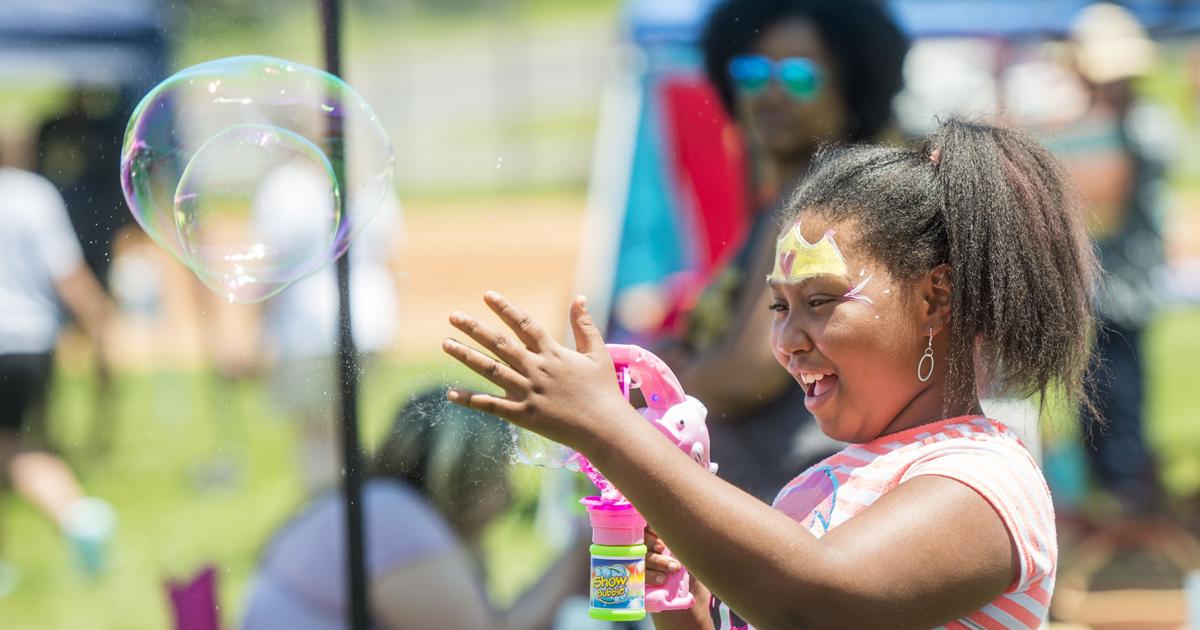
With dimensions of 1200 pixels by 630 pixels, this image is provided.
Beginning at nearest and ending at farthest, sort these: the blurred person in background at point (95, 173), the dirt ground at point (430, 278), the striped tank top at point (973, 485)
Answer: the striped tank top at point (973, 485) < the blurred person in background at point (95, 173) < the dirt ground at point (430, 278)

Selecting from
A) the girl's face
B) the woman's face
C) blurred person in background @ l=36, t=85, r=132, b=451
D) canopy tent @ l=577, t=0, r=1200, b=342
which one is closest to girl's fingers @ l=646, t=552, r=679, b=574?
the girl's face


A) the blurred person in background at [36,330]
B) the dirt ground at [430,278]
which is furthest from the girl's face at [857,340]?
the blurred person in background at [36,330]

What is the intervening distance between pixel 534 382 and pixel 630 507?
235mm

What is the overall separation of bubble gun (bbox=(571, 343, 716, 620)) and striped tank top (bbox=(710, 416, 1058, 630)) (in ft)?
0.45

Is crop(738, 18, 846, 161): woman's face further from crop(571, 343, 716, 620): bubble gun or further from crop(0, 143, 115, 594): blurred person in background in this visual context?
crop(0, 143, 115, 594): blurred person in background

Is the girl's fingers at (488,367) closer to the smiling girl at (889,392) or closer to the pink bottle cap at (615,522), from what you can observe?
the smiling girl at (889,392)

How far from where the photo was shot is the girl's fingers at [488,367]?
3.88ft

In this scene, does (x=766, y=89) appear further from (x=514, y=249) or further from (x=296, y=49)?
(x=514, y=249)

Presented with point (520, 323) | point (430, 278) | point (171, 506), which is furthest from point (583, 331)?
point (430, 278)

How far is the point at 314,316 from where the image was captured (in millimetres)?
3332

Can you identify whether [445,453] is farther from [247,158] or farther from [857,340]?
[857,340]

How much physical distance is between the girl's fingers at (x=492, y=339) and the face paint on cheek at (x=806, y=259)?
1.11 ft

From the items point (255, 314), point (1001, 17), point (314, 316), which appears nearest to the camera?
point (314, 316)

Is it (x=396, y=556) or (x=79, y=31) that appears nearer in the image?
(x=396, y=556)
